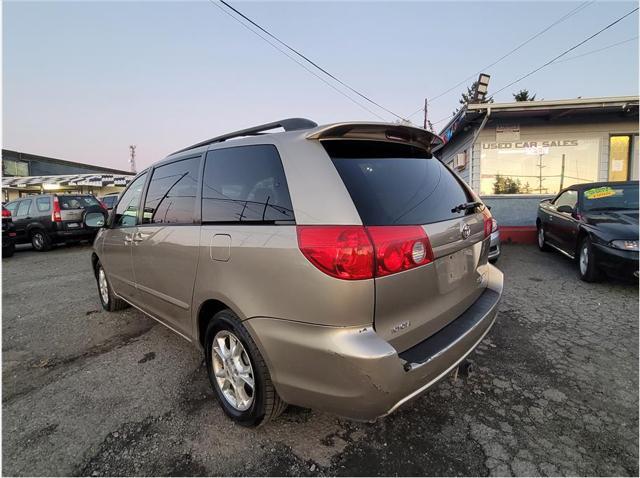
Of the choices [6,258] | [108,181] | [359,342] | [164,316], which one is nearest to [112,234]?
[164,316]

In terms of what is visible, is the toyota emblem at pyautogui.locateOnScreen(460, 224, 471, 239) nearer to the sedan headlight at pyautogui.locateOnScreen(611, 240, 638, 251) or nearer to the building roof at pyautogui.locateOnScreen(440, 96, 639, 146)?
the sedan headlight at pyautogui.locateOnScreen(611, 240, 638, 251)

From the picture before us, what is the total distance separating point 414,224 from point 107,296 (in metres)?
4.16

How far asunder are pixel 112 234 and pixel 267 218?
8.78ft

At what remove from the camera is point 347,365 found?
155cm

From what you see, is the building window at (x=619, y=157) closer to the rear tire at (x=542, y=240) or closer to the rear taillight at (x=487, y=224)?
the rear tire at (x=542, y=240)

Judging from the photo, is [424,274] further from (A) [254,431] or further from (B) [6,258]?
(B) [6,258]

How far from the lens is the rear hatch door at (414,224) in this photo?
1.68m

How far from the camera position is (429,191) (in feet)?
6.95

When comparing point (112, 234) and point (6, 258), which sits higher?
point (112, 234)

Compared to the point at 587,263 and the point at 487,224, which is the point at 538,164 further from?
the point at 487,224

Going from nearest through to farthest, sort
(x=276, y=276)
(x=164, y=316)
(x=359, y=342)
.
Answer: (x=359, y=342) → (x=276, y=276) → (x=164, y=316)

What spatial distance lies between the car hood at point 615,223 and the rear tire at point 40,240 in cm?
1294

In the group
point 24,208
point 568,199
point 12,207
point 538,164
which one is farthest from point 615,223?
point 12,207

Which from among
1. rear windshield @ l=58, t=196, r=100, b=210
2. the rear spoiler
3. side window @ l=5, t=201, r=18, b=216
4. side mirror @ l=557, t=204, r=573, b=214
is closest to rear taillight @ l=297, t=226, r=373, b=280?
the rear spoiler
